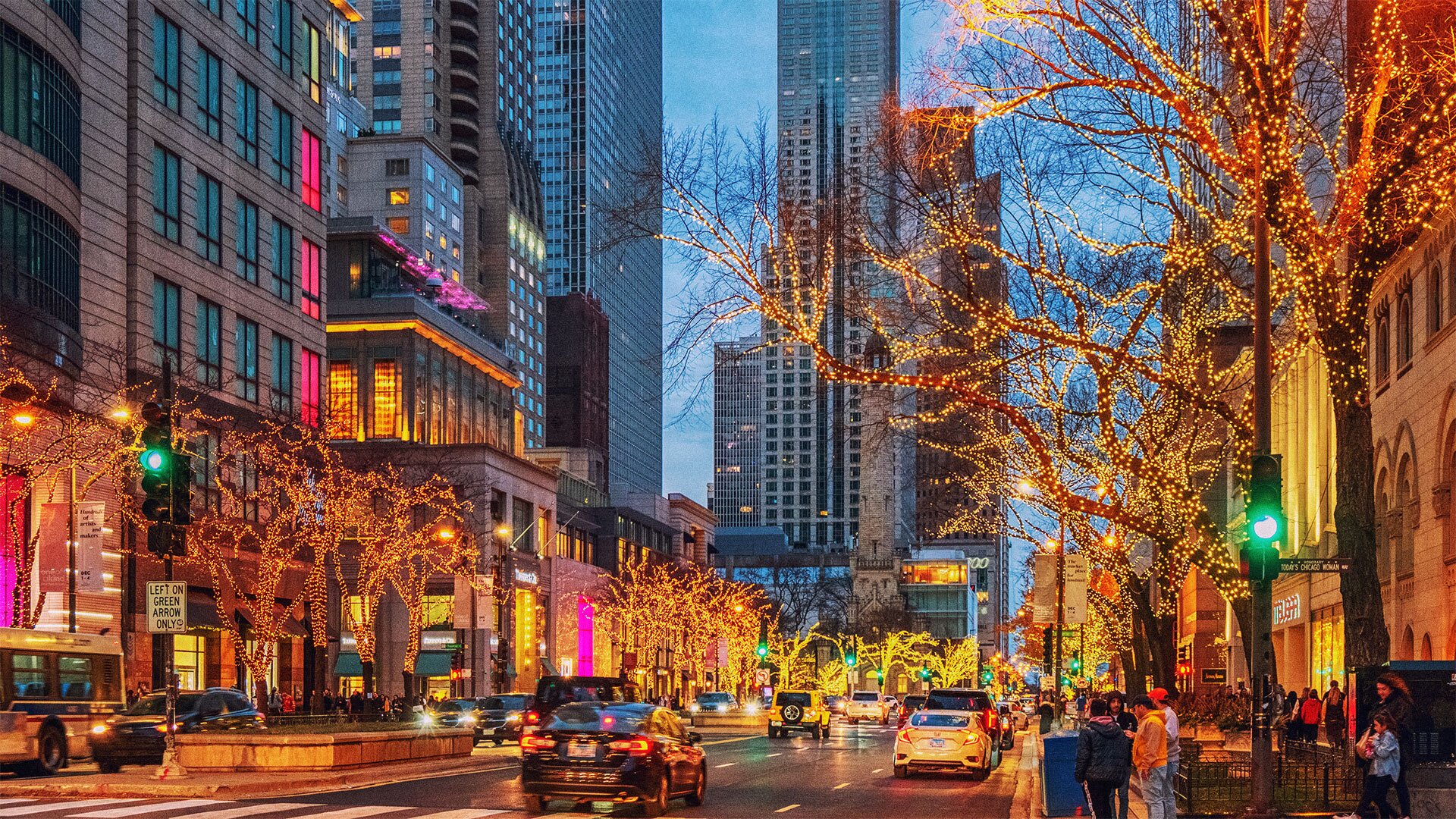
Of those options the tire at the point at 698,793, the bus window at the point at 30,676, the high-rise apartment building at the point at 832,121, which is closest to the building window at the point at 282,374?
the high-rise apartment building at the point at 832,121

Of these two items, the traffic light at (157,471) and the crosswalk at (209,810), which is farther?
the traffic light at (157,471)

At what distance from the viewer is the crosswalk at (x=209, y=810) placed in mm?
20562

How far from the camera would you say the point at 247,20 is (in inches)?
2389

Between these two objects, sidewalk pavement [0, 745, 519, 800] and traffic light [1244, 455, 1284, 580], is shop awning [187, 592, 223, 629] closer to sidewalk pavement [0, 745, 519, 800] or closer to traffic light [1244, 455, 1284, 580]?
sidewalk pavement [0, 745, 519, 800]

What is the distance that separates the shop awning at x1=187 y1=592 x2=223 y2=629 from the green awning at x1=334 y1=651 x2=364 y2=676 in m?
20.6

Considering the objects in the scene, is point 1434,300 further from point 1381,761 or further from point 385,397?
point 385,397

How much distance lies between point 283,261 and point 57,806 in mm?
43851

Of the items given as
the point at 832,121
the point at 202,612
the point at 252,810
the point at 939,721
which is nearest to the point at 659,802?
the point at 252,810

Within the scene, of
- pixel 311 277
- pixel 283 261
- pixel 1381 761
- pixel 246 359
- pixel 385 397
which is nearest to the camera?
pixel 1381 761

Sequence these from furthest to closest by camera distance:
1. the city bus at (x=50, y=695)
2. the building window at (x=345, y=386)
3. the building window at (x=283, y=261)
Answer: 1. the building window at (x=345, y=386)
2. the building window at (x=283, y=261)
3. the city bus at (x=50, y=695)

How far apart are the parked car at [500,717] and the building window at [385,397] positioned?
4558cm

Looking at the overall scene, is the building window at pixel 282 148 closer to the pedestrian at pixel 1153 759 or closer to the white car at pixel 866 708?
the white car at pixel 866 708

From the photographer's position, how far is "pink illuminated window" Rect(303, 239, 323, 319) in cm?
6656

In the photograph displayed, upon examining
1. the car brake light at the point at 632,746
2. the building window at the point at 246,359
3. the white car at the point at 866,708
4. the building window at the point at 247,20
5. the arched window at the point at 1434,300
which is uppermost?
the building window at the point at 247,20
